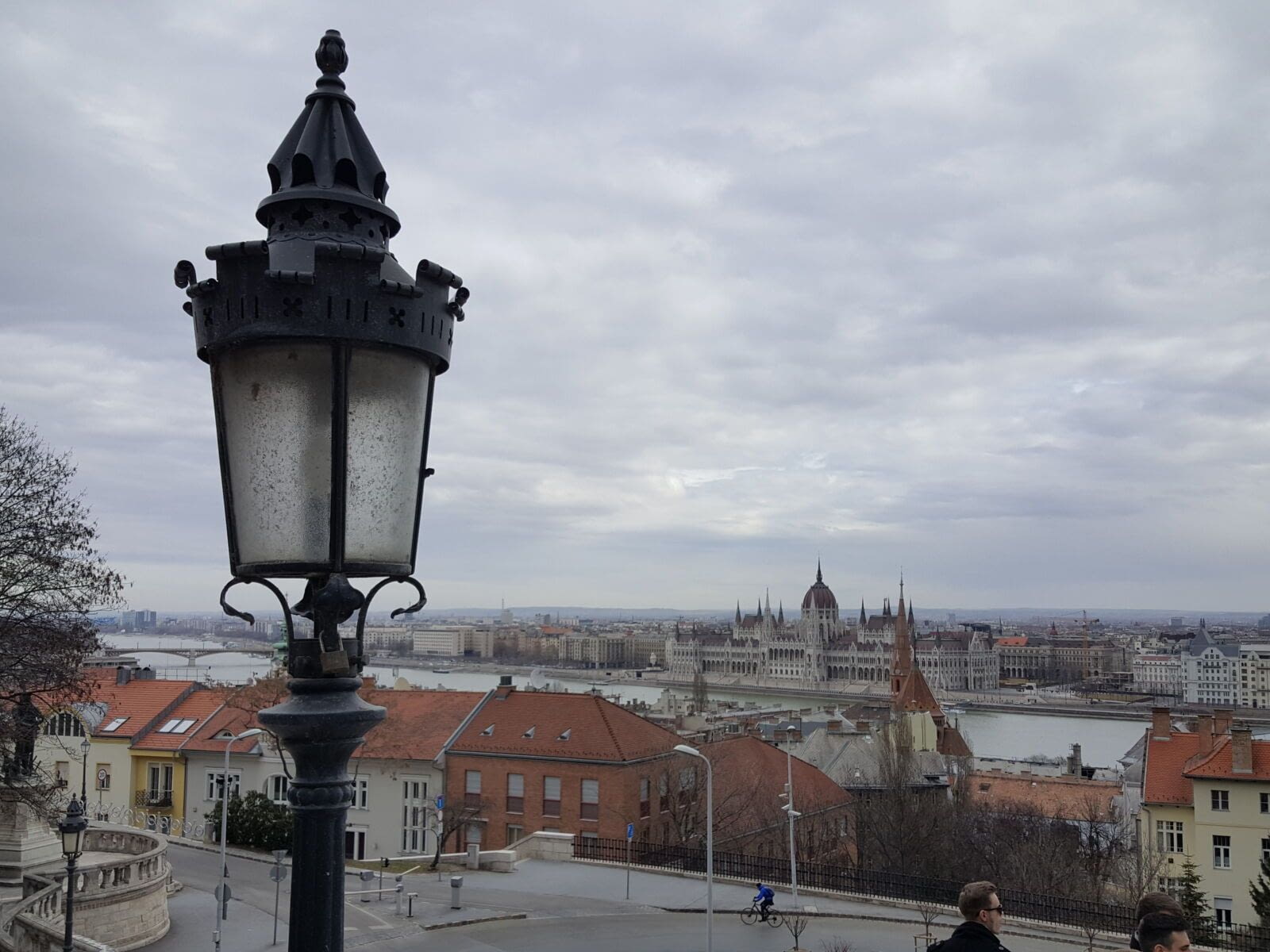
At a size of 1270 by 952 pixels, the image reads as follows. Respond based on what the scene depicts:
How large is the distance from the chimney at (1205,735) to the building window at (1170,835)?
3.35 meters

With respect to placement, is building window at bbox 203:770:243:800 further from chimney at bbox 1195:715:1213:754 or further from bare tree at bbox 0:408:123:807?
chimney at bbox 1195:715:1213:754

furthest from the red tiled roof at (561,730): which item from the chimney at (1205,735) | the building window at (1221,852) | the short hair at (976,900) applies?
the short hair at (976,900)

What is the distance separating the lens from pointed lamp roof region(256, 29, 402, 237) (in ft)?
10.6

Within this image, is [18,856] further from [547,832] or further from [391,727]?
[391,727]

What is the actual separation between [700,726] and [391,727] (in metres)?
22.6

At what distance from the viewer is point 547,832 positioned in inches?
1368

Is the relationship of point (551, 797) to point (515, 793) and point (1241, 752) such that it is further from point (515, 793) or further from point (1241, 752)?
point (1241, 752)

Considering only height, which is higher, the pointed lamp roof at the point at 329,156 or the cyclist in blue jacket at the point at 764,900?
the pointed lamp roof at the point at 329,156

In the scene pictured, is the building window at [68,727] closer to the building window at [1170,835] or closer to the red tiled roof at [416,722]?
the red tiled roof at [416,722]

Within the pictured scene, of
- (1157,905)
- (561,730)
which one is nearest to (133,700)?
(561,730)

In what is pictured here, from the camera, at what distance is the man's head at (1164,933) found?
4242mm

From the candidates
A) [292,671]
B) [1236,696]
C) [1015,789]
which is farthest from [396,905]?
[1236,696]

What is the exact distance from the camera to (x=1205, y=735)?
1702 inches

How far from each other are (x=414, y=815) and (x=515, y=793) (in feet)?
12.8
